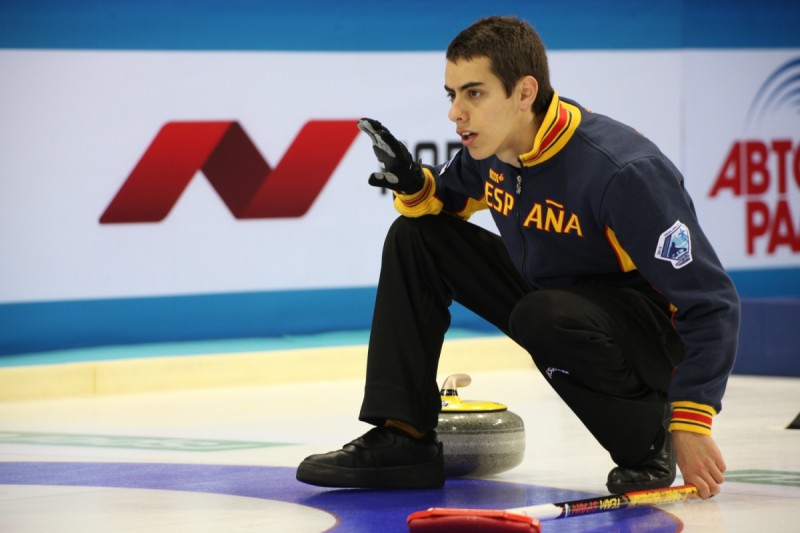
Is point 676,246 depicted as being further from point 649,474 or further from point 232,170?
point 232,170

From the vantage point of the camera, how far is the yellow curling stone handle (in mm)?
3227

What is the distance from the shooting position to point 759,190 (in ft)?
24.5

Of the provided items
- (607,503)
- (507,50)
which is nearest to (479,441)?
A: (607,503)

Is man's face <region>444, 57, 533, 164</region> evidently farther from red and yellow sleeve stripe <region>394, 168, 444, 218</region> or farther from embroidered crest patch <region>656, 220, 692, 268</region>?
embroidered crest patch <region>656, 220, 692, 268</region>

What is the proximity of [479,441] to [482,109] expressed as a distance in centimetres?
78

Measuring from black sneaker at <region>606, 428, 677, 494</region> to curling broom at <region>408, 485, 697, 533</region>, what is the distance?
23 cm

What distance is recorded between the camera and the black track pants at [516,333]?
2.75 metres

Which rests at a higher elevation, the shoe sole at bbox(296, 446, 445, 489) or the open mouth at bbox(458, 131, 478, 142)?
the open mouth at bbox(458, 131, 478, 142)

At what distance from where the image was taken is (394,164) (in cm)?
300

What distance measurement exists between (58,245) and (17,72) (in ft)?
2.28

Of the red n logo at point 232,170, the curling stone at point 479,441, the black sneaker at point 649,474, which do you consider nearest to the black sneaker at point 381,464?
the curling stone at point 479,441

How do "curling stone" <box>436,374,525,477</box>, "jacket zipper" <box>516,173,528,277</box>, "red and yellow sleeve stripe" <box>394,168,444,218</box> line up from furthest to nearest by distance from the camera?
"curling stone" <box>436,374,525,477</box> < "red and yellow sleeve stripe" <box>394,168,444,218</box> < "jacket zipper" <box>516,173,528,277</box>

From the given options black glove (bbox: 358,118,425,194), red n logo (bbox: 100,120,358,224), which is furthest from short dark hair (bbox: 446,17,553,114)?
red n logo (bbox: 100,120,358,224)

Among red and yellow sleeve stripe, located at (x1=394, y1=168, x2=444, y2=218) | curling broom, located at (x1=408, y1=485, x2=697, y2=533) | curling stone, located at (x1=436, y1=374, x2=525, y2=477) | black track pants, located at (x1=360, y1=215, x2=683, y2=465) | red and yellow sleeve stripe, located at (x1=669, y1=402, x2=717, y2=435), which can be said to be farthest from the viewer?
curling stone, located at (x1=436, y1=374, x2=525, y2=477)
